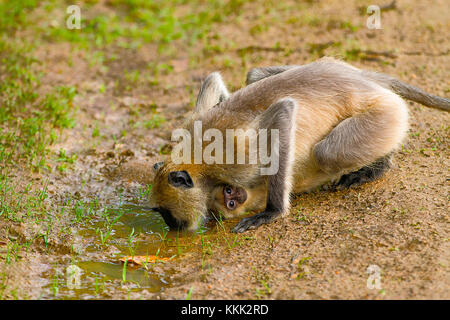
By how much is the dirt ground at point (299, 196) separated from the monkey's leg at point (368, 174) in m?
0.08

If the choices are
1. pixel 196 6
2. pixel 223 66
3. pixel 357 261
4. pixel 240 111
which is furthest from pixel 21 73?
pixel 357 261

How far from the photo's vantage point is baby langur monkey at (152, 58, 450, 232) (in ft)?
15.7

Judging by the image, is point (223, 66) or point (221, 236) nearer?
point (221, 236)

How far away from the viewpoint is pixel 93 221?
16.9 ft

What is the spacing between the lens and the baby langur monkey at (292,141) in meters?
4.79

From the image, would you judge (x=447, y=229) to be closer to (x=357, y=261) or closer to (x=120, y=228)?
(x=357, y=261)

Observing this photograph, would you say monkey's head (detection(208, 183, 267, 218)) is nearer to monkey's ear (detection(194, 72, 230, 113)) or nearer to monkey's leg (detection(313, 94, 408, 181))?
monkey's leg (detection(313, 94, 408, 181))

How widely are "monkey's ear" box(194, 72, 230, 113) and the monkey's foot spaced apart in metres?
1.32

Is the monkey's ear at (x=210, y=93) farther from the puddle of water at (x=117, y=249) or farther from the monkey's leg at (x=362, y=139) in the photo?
the monkey's leg at (x=362, y=139)

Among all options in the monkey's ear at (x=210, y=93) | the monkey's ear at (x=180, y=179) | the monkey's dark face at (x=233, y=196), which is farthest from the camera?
Result: the monkey's ear at (x=210, y=93)

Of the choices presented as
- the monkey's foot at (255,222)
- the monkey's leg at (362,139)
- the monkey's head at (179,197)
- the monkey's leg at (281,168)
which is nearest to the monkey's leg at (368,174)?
the monkey's leg at (362,139)

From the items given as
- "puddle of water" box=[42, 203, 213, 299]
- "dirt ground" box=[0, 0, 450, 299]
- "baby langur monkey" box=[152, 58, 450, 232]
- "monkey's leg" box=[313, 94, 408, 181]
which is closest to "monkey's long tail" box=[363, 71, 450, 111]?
"baby langur monkey" box=[152, 58, 450, 232]

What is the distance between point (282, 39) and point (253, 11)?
1.34 m

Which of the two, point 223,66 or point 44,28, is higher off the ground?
point 44,28
